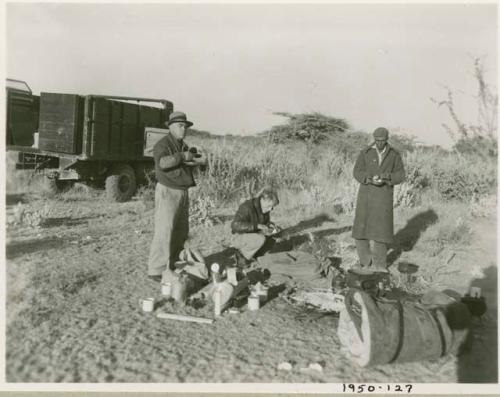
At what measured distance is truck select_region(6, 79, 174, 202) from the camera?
8172mm

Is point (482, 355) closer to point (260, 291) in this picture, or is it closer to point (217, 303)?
point (260, 291)

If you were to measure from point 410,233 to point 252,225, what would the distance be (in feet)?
10.7

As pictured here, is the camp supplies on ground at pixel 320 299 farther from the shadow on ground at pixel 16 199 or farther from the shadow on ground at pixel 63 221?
the shadow on ground at pixel 16 199

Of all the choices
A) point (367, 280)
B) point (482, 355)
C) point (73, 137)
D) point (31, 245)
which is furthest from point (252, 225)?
point (73, 137)

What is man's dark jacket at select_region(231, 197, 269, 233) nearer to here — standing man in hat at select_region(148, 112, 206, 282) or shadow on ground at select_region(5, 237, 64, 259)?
standing man in hat at select_region(148, 112, 206, 282)

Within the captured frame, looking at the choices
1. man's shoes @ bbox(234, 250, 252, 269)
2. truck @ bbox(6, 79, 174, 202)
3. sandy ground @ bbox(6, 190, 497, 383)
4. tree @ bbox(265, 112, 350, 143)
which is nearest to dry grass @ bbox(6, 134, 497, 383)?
sandy ground @ bbox(6, 190, 497, 383)

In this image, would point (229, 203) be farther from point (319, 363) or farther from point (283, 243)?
point (319, 363)

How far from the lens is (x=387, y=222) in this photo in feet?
16.5

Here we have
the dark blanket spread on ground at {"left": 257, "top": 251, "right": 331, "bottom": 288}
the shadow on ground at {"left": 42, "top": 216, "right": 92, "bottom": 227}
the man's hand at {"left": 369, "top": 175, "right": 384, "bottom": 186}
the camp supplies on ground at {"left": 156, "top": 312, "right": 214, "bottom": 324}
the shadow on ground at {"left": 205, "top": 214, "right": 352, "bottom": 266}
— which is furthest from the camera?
the shadow on ground at {"left": 42, "top": 216, "right": 92, "bottom": 227}

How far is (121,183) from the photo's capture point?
927 centimetres

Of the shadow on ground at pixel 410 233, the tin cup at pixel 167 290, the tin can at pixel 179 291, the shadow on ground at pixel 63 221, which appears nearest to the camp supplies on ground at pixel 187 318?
the tin can at pixel 179 291

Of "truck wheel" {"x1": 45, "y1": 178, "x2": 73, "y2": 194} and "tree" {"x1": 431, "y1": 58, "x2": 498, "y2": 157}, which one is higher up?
"tree" {"x1": 431, "y1": 58, "x2": 498, "y2": 157}

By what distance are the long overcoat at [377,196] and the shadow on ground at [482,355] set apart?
52.1 inches

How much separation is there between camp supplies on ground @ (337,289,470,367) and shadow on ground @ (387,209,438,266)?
7.65 ft
